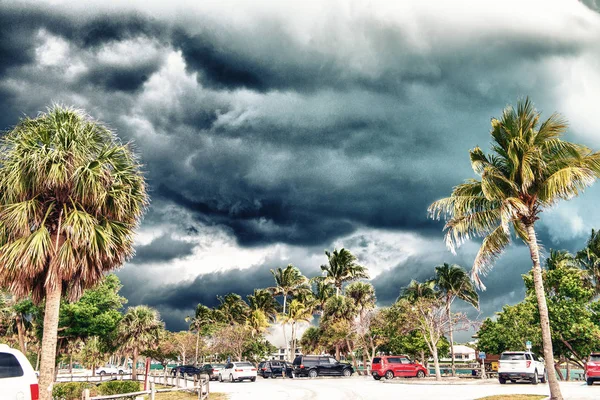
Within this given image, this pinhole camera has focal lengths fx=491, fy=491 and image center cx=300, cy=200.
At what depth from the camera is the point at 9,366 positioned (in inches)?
398

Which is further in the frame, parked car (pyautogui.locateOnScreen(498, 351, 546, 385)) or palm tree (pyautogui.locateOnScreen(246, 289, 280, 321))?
palm tree (pyautogui.locateOnScreen(246, 289, 280, 321))

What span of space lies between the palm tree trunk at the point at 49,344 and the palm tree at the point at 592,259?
49879 millimetres

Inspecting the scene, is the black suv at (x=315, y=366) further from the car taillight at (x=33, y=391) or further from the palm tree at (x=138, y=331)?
the car taillight at (x=33, y=391)

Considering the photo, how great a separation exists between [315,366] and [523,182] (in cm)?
3185

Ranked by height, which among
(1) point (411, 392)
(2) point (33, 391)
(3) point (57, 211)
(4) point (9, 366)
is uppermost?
(3) point (57, 211)

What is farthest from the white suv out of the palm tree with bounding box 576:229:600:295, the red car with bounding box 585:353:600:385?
the palm tree with bounding box 576:229:600:295

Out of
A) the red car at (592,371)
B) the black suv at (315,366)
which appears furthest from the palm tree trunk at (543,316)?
the black suv at (315,366)

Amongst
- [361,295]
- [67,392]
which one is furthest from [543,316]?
[361,295]

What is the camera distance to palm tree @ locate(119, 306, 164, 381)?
156 ft

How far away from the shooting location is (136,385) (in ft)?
89.9

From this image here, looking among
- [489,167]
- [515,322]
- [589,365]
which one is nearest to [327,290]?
[515,322]

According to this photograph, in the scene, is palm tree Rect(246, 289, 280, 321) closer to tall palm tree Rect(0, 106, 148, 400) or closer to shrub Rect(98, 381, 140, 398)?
shrub Rect(98, 381, 140, 398)

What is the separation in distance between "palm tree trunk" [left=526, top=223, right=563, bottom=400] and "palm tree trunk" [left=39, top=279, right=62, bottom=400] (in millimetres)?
15867

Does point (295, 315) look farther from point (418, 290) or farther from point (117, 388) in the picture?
point (117, 388)
